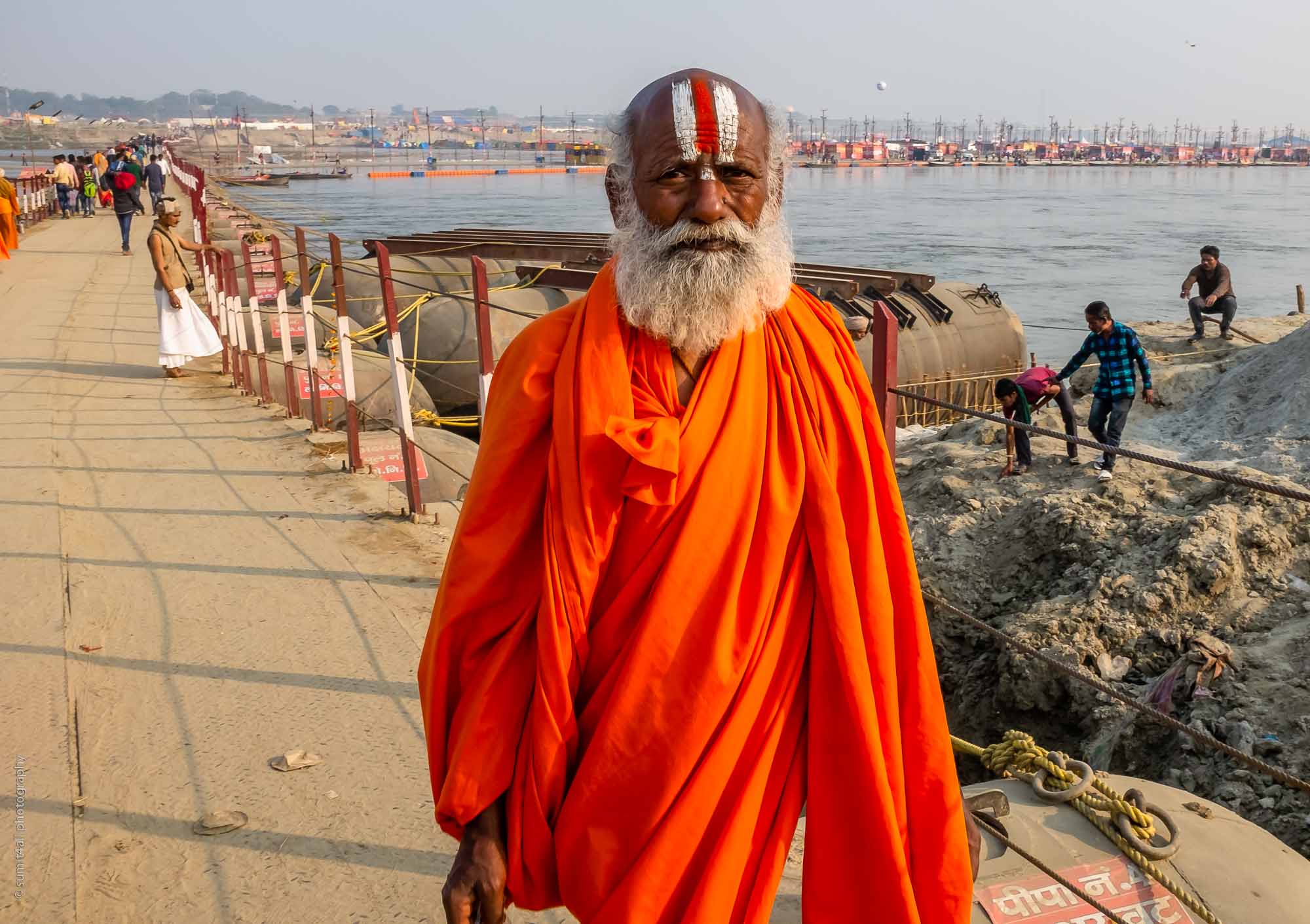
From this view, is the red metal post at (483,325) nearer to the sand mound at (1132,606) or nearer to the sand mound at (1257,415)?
the sand mound at (1132,606)

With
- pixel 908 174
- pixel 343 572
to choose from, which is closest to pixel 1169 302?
pixel 343 572

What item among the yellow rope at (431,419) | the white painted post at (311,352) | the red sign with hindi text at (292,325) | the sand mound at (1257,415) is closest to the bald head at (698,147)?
the white painted post at (311,352)

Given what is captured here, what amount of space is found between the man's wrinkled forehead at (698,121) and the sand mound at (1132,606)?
4.26 m

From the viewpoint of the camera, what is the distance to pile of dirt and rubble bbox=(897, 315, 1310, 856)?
5203 millimetres

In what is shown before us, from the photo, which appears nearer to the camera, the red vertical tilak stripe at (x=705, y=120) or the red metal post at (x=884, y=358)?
the red vertical tilak stripe at (x=705, y=120)

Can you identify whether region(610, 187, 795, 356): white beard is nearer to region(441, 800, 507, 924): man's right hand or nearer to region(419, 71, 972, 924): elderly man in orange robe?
region(419, 71, 972, 924): elderly man in orange robe

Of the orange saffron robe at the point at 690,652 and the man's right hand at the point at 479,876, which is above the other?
the orange saffron robe at the point at 690,652

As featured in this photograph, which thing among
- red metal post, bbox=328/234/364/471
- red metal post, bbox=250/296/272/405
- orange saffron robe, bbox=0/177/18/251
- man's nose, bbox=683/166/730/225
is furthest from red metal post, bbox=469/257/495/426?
orange saffron robe, bbox=0/177/18/251

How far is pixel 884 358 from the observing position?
9.00ft

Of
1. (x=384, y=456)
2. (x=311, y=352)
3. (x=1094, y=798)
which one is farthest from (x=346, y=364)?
(x=1094, y=798)

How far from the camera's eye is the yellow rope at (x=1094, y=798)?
8.53 ft

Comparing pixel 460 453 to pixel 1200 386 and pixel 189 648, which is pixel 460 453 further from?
pixel 1200 386

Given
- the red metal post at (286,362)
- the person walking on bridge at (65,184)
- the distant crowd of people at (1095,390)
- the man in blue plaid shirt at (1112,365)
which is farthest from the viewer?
the person walking on bridge at (65,184)

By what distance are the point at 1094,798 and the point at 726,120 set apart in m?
1.97
